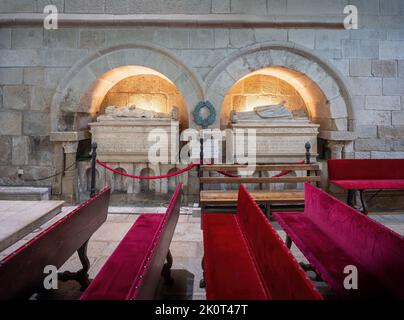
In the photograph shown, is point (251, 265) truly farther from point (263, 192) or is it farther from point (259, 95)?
point (259, 95)

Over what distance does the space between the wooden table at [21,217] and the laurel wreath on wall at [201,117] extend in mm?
2456

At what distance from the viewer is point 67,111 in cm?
511

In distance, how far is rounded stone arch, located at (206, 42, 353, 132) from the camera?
5000mm

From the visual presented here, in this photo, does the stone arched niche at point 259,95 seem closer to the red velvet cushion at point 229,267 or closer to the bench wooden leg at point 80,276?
the red velvet cushion at point 229,267

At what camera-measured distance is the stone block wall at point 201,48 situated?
503 cm

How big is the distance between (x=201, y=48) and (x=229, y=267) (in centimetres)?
403

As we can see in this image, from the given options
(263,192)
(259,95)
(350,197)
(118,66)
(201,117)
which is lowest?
(350,197)

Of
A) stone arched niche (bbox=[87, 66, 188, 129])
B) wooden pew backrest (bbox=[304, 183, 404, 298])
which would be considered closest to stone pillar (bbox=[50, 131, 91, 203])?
stone arched niche (bbox=[87, 66, 188, 129])

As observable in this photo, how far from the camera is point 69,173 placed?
5.10 metres

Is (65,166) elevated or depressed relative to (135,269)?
elevated

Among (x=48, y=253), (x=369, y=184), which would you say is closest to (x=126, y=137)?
(x=48, y=253)

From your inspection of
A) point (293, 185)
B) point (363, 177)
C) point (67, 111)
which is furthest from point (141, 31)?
point (363, 177)

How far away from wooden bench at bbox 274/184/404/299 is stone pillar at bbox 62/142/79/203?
3.65 meters

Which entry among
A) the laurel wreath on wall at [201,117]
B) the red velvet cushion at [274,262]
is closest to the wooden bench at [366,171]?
the laurel wreath on wall at [201,117]
